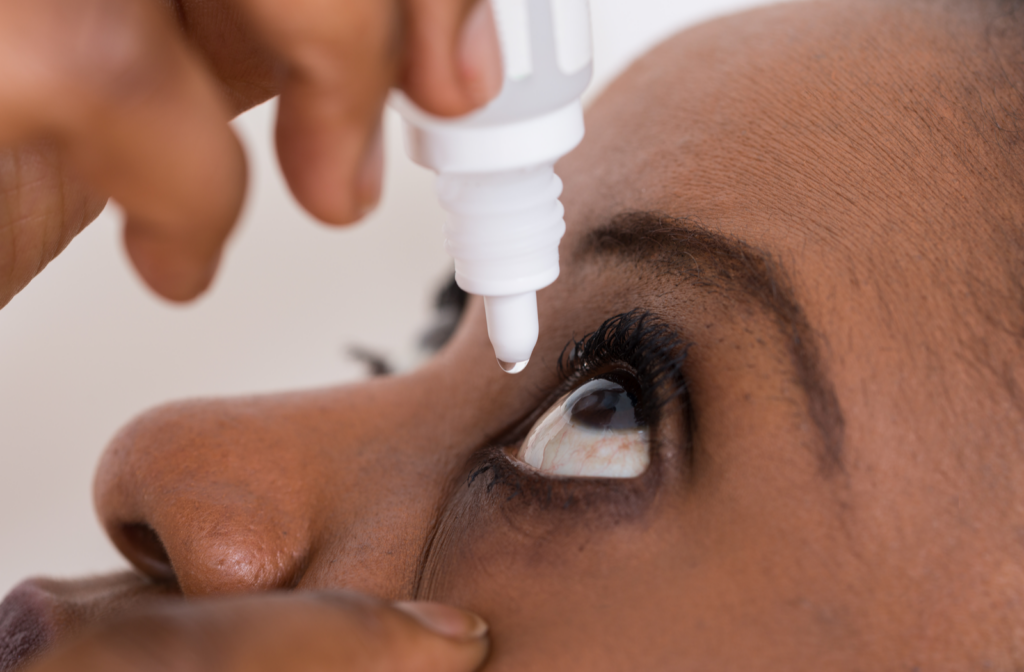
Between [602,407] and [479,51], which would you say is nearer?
[479,51]

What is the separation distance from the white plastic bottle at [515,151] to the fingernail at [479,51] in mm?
10

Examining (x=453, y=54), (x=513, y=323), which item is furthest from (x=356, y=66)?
(x=513, y=323)

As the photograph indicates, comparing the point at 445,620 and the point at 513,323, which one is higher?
the point at 513,323

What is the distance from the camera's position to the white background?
1.00 metres

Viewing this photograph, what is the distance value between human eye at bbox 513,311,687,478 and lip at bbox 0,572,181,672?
0.29 metres

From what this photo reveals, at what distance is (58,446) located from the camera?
103cm

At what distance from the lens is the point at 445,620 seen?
0.37 m

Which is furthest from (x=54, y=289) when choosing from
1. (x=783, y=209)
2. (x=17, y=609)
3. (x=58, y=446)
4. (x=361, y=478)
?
(x=783, y=209)

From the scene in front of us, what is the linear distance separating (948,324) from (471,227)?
0.23 meters

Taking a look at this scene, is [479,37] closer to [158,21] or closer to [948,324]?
[158,21]

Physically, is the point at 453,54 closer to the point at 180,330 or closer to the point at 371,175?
the point at 371,175

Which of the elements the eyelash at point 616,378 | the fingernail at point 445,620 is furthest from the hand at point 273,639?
the eyelash at point 616,378

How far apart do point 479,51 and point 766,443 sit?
0.23 m

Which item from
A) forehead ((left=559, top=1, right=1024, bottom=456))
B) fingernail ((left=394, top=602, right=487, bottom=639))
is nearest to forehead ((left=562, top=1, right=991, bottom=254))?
forehead ((left=559, top=1, right=1024, bottom=456))
